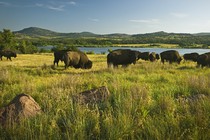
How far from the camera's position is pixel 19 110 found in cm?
611

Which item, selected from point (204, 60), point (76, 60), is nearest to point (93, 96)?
point (76, 60)

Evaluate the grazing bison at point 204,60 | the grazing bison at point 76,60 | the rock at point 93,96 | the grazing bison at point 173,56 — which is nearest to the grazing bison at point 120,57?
the grazing bison at point 76,60

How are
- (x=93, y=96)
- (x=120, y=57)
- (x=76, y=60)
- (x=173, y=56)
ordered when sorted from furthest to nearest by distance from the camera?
(x=173, y=56), (x=76, y=60), (x=120, y=57), (x=93, y=96)

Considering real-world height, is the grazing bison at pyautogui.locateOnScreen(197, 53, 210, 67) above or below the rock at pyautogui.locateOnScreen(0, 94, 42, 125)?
below

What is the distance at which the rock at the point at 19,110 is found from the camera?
5.77m

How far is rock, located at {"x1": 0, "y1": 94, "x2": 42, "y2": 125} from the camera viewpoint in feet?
18.9

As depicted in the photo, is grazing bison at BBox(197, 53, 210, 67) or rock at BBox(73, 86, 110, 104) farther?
grazing bison at BBox(197, 53, 210, 67)

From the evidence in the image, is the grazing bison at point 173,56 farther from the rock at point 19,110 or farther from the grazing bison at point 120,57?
the rock at point 19,110

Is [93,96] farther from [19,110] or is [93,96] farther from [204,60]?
[204,60]

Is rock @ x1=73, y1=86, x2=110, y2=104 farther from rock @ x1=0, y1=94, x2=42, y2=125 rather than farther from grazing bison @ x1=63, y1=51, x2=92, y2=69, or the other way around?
grazing bison @ x1=63, y1=51, x2=92, y2=69

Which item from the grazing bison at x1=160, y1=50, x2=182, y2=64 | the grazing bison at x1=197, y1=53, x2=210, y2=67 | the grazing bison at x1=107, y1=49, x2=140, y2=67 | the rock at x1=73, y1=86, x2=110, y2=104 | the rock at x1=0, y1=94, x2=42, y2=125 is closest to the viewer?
the rock at x1=0, y1=94, x2=42, y2=125

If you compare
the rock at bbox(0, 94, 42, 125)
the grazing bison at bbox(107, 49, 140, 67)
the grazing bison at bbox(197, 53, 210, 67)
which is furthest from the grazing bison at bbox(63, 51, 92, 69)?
the rock at bbox(0, 94, 42, 125)

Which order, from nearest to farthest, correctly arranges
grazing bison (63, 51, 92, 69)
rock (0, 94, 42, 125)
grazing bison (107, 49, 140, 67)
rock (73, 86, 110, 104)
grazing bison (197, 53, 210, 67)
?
1. rock (0, 94, 42, 125)
2. rock (73, 86, 110, 104)
3. grazing bison (63, 51, 92, 69)
4. grazing bison (107, 49, 140, 67)
5. grazing bison (197, 53, 210, 67)

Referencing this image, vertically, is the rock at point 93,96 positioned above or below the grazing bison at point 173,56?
above
